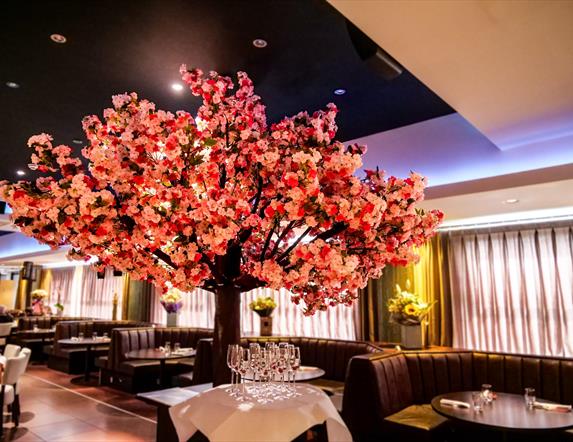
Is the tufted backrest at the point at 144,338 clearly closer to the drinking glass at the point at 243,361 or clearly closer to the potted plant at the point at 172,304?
the potted plant at the point at 172,304

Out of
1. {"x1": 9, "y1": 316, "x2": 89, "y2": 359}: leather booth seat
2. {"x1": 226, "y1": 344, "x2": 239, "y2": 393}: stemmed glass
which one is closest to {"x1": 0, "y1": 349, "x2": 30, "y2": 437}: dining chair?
{"x1": 226, "y1": 344, "x2": 239, "y2": 393}: stemmed glass

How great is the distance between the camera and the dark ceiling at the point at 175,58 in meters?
3.06

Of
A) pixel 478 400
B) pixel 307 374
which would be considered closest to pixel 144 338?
pixel 307 374

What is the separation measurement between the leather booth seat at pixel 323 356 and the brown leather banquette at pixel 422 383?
2.47ft

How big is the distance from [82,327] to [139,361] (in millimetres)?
3291

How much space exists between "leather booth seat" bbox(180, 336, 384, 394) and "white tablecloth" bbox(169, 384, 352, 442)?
11.8ft

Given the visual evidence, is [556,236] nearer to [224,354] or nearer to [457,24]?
[457,24]

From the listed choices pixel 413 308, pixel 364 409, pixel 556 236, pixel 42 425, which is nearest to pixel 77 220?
pixel 364 409

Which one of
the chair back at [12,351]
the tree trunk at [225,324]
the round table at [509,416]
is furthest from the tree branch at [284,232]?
the chair back at [12,351]

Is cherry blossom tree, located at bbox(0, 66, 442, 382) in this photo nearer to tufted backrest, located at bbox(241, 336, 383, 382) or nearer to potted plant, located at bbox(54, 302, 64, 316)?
tufted backrest, located at bbox(241, 336, 383, 382)

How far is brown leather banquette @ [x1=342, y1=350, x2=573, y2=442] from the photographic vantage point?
4188 millimetres

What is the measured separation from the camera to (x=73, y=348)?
9.86 metres

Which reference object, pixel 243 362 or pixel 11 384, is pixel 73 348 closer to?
pixel 11 384

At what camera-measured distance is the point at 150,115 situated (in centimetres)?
167
